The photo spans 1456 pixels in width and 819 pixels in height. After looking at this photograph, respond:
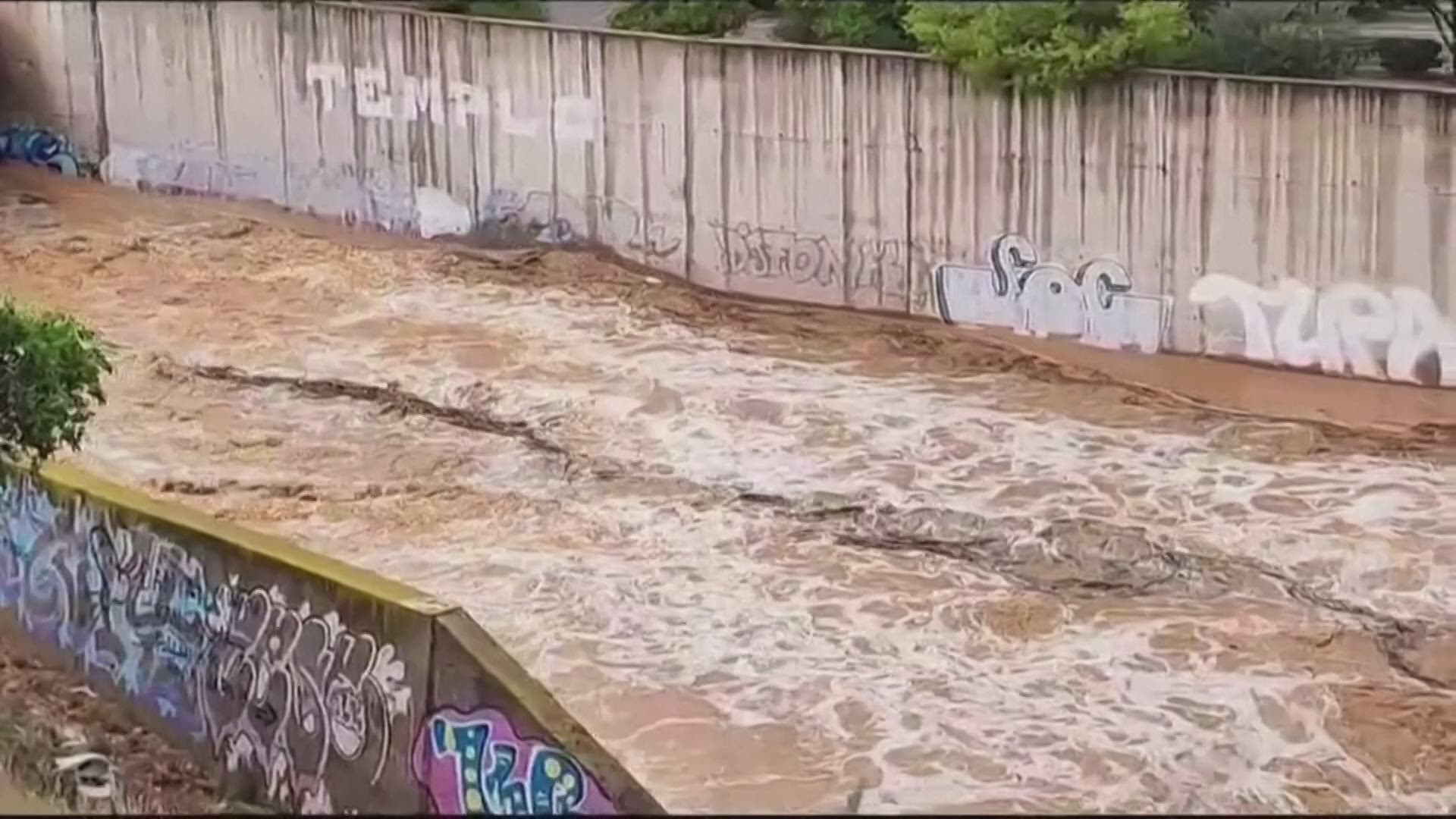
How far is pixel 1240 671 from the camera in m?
19.1

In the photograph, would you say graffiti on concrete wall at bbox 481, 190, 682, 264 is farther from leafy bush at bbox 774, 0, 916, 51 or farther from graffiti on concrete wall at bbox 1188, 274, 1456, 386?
graffiti on concrete wall at bbox 1188, 274, 1456, 386

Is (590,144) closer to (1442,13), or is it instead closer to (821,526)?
(821,526)

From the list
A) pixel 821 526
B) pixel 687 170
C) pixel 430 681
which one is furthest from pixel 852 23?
pixel 430 681

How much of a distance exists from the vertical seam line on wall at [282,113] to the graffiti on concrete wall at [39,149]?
5626 mm

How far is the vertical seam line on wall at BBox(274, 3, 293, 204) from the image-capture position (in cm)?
3831

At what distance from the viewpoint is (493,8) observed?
131ft

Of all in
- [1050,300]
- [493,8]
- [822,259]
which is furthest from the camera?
[493,8]

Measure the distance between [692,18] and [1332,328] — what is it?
1385cm

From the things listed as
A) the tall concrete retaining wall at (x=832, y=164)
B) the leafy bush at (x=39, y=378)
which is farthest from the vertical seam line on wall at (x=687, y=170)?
the leafy bush at (x=39, y=378)

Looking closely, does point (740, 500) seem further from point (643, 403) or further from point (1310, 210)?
point (1310, 210)

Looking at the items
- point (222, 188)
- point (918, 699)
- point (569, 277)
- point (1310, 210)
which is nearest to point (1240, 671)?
point (918, 699)

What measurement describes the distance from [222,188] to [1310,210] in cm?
2148

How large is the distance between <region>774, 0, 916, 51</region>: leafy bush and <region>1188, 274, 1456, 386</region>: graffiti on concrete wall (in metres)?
7.72

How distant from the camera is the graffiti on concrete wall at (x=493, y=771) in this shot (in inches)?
551
